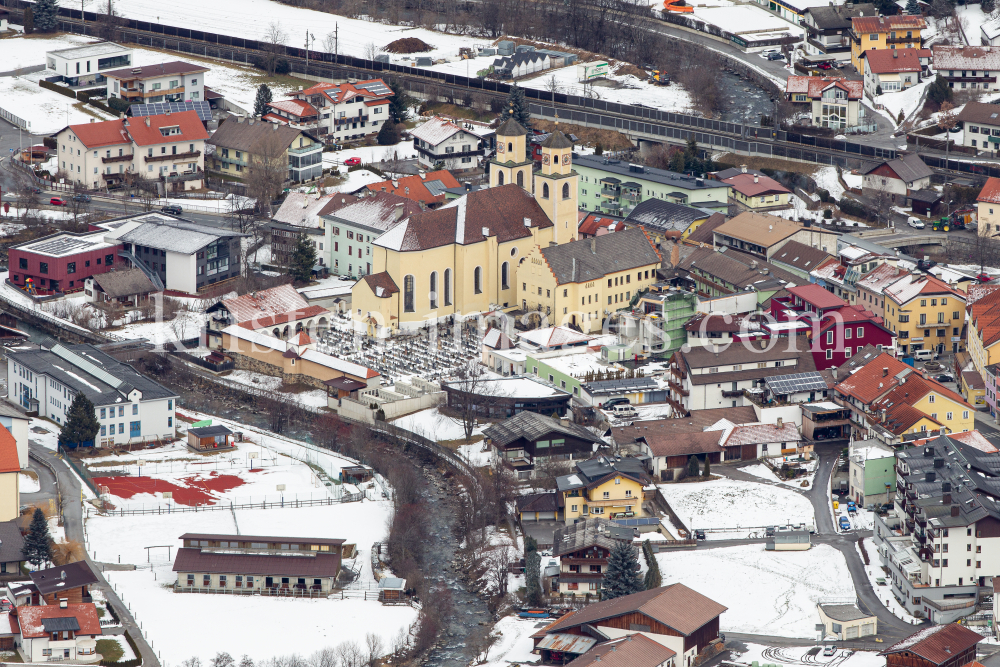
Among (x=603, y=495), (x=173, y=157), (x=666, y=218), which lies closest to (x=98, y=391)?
(x=603, y=495)

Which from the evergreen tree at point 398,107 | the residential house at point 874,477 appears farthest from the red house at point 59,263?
the residential house at point 874,477

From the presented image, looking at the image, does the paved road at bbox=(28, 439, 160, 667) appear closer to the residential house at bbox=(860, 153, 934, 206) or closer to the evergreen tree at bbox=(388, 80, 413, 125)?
the evergreen tree at bbox=(388, 80, 413, 125)

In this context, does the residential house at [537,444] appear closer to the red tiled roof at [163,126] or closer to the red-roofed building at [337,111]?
the red tiled roof at [163,126]

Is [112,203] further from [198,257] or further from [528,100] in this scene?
[528,100]

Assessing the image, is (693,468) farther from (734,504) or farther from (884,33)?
(884,33)

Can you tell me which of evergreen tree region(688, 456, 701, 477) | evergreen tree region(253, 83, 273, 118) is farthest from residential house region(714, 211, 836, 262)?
evergreen tree region(253, 83, 273, 118)
